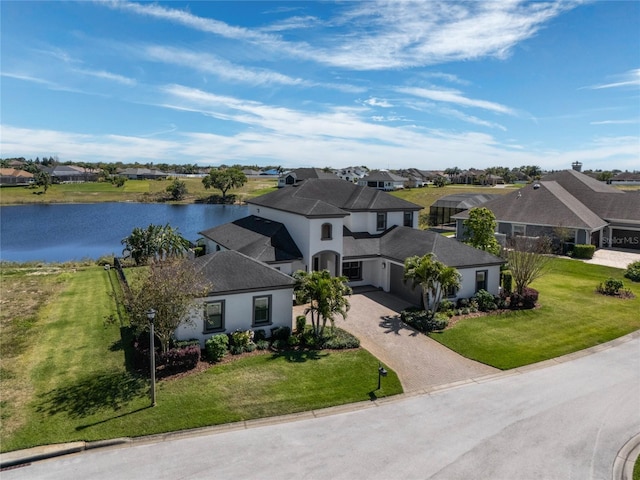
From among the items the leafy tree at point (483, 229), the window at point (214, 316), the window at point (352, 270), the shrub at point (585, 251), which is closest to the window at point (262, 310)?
the window at point (214, 316)

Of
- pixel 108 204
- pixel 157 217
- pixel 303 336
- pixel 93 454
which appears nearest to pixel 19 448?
pixel 93 454

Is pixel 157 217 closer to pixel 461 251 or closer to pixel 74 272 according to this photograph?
pixel 74 272

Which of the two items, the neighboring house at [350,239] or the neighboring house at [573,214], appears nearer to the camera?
the neighboring house at [350,239]

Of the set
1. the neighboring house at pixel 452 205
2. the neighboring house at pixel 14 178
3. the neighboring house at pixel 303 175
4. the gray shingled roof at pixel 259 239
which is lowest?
the gray shingled roof at pixel 259 239

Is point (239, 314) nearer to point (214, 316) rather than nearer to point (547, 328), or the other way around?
point (214, 316)

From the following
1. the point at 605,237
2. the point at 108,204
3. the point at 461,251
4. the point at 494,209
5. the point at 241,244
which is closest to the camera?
Answer: the point at 461,251

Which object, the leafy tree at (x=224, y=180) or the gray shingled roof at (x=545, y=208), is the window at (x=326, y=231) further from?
the leafy tree at (x=224, y=180)
